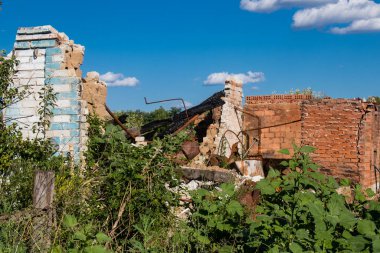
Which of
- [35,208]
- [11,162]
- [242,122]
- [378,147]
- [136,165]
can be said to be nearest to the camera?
[35,208]

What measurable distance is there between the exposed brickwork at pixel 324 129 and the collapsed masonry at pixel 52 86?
664cm

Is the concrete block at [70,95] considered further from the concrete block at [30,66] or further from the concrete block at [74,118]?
the concrete block at [30,66]

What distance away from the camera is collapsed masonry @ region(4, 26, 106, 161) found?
29.1 feet

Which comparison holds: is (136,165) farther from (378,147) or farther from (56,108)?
(378,147)

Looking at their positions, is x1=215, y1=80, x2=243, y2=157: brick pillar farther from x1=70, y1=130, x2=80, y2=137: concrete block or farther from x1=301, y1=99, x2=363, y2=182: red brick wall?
x1=70, y1=130, x2=80, y2=137: concrete block

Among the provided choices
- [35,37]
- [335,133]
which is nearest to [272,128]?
[335,133]

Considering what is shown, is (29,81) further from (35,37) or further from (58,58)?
(35,37)

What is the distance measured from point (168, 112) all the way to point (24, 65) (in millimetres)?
36130

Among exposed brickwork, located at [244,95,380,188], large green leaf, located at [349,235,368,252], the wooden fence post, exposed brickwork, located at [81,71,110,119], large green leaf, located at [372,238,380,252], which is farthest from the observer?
exposed brickwork, located at [244,95,380,188]

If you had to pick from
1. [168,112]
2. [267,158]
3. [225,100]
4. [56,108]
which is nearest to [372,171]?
[267,158]

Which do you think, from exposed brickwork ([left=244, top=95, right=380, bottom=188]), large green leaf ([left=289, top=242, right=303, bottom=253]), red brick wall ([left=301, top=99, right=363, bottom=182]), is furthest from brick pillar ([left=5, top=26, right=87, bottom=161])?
red brick wall ([left=301, top=99, right=363, bottom=182])

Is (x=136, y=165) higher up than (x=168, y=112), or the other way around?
(x=168, y=112)

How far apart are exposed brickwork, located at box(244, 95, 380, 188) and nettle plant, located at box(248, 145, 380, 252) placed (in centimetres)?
878

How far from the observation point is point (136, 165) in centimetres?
642
